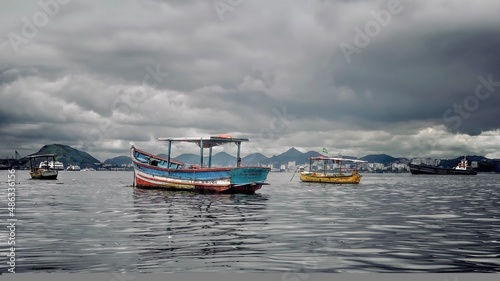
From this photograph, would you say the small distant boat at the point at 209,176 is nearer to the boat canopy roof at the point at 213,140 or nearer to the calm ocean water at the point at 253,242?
the boat canopy roof at the point at 213,140

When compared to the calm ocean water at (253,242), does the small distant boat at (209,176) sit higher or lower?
higher

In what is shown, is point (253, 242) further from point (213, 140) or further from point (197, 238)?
point (213, 140)

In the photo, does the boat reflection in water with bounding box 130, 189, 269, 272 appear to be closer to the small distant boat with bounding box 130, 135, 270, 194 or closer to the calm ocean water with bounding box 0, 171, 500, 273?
the calm ocean water with bounding box 0, 171, 500, 273

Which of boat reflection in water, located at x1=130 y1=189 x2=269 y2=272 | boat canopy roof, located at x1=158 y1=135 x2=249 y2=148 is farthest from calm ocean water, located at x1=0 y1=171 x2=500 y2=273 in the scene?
boat canopy roof, located at x1=158 y1=135 x2=249 y2=148

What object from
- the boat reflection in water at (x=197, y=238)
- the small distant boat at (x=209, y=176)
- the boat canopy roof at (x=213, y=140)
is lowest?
the boat reflection in water at (x=197, y=238)

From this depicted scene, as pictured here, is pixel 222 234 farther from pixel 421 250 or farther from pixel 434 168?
pixel 434 168

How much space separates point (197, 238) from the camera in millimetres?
16953

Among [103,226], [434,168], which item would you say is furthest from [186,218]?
[434,168]

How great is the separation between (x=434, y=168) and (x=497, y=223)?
169 meters

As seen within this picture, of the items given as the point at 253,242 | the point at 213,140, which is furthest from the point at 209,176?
the point at 253,242

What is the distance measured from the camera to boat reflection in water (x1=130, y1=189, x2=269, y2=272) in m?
12.7

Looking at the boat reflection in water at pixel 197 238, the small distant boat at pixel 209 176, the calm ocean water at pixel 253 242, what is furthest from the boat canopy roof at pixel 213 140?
the calm ocean water at pixel 253 242

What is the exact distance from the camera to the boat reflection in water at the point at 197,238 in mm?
12711

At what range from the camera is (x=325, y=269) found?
38.9 ft
